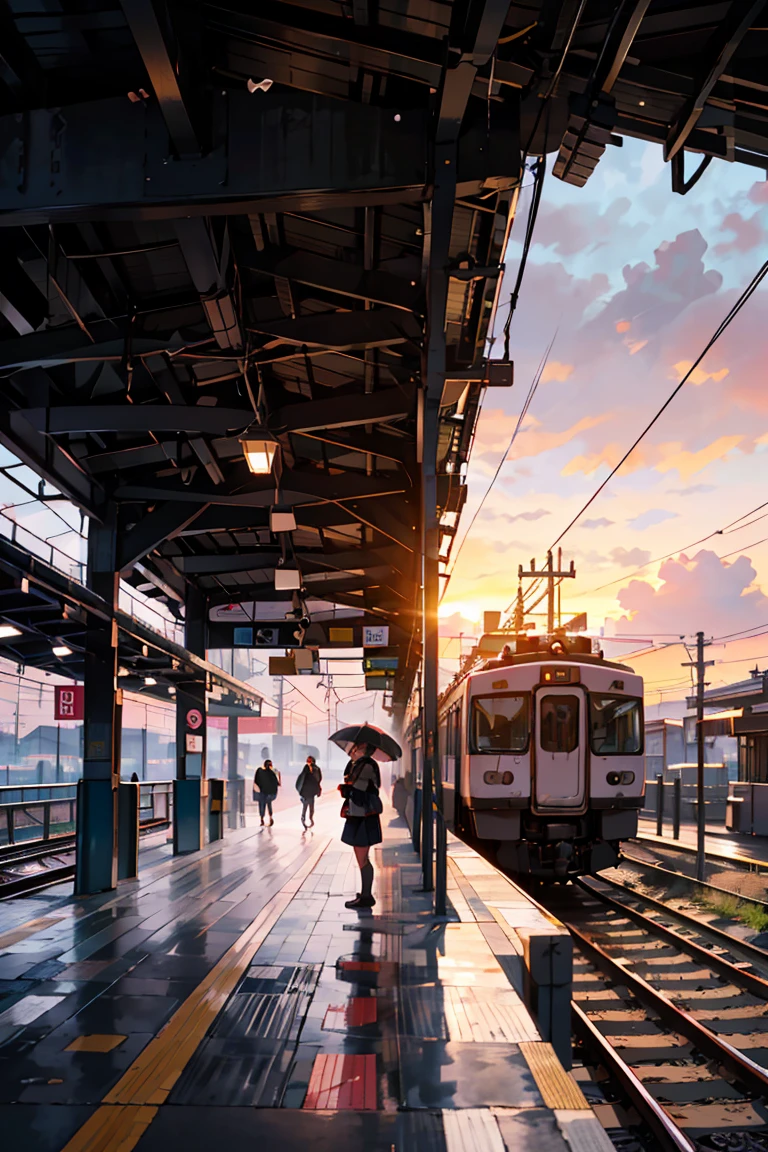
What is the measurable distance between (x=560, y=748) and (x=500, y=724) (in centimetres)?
91

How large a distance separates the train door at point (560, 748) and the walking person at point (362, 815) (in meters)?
3.73

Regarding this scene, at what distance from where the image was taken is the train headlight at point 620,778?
14.1 m

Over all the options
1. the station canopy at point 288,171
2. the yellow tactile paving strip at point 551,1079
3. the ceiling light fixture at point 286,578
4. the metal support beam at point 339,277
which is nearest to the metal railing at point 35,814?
the ceiling light fixture at point 286,578

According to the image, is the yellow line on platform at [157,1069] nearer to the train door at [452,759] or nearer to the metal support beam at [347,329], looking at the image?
the metal support beam at [347,329]

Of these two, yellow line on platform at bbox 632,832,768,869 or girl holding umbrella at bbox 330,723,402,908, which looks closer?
girl holding umbrella at bbox 330,723,402,908

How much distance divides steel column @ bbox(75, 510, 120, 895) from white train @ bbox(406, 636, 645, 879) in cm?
454

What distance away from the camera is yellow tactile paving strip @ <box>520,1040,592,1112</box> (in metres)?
4.78

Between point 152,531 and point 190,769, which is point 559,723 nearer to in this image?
point 152,531

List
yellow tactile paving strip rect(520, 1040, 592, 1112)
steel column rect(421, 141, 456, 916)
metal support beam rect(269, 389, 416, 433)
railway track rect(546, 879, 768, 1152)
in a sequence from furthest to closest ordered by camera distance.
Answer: metal support beam rect(269, 389, 416, 433) < railway track rect(546, 879, 768, 1152) < steel column rect(421, 141, 456, 916) < yellow tactile paving strip rect(520, 1040, 592, 1112)

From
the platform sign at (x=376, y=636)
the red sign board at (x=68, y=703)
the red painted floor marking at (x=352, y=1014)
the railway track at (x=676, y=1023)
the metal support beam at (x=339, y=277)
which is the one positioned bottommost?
the railway track at (x=676, y=1023)

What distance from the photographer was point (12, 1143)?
4.31m

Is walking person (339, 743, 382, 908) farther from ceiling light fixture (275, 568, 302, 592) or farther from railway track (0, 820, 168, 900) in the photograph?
railway track (0, 820, 168, 900)

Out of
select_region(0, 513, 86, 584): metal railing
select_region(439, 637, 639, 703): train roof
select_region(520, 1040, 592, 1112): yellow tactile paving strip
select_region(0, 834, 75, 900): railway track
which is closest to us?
select_region(520, 1040, 592, 1112): yellow tactile paving strip

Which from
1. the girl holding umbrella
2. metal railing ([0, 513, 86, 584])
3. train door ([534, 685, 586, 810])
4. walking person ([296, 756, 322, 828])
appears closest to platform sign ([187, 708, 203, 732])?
metal railing ([0, 513, 86, 584])
